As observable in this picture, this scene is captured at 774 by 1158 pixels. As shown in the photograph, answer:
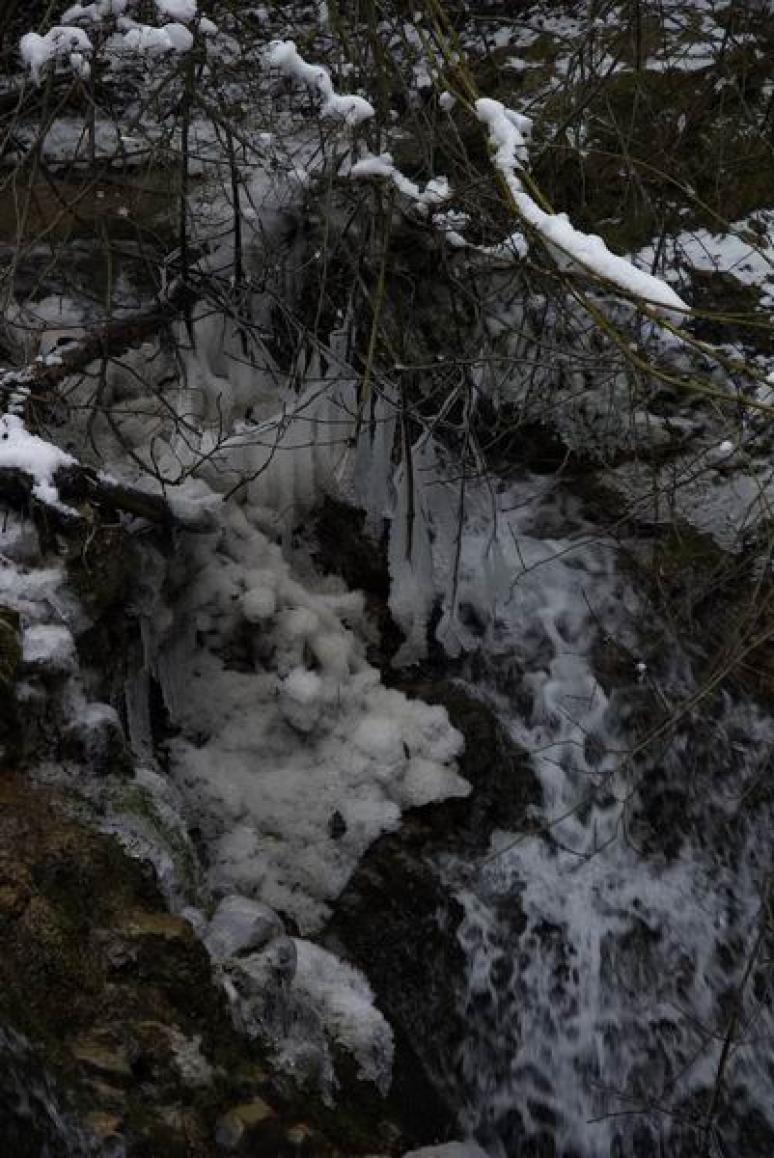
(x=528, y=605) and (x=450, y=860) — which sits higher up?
(x=528, y=605)

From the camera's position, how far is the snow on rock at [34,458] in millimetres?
2980

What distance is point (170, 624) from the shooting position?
11.2 feet

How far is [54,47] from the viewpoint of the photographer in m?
2.74

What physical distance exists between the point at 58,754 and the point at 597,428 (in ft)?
8.23

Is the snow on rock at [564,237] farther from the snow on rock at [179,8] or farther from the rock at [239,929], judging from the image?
the rock at [239,929]

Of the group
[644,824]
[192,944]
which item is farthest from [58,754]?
[644,824]

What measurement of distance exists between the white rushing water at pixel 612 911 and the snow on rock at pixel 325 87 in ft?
3.93

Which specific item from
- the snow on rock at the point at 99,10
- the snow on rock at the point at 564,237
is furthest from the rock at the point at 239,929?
the snow on rock at the point at 99,10

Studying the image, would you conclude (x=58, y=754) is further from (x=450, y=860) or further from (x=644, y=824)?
(x=644, y=824)

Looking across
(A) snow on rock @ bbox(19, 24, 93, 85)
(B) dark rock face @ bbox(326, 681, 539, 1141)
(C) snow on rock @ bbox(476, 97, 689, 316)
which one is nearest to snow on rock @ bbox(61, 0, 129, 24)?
(A) snow on rock @ bbox(19, 24, 93, 85)

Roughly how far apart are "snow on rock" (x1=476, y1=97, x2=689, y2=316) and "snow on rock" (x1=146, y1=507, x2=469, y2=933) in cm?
165

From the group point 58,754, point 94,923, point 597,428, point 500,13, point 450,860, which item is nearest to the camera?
point 94,923

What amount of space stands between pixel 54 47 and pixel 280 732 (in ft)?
6.22

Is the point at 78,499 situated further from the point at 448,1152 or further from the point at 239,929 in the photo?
the point at 448,1152
